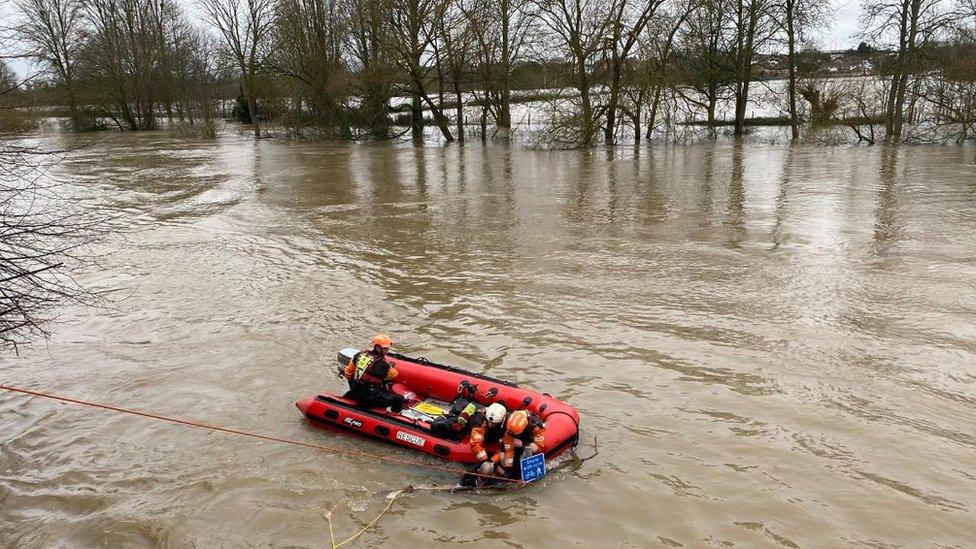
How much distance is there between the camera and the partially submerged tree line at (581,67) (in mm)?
27000

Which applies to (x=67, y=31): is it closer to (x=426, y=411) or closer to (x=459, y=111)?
(x=459, y=111)

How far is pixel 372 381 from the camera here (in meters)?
6.68

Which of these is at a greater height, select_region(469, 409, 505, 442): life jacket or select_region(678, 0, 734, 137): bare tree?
select_region(678, 0, 734, 137): bare tree

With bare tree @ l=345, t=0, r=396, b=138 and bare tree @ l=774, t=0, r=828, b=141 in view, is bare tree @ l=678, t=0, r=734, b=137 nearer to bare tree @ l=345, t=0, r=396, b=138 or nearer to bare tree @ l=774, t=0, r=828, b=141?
bare tree @ l=774, t=0, r=828, b=141

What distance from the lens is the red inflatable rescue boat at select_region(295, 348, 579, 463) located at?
5.89 m

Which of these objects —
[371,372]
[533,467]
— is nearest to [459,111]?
[371,372]

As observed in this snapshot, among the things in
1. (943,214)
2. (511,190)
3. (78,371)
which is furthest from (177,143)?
(943,214)

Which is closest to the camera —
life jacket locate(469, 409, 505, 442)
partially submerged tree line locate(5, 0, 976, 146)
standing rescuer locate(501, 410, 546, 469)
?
standing rescuer locate(501, 410, 546, 469)

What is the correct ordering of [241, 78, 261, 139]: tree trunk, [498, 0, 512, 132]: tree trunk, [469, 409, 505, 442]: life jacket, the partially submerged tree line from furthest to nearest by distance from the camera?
1. [241, 78, 261, 139]: tree trunk
2. [498, 0, 512, 132]: tree trunk
3. the partially submerged tree line
4. [469, 409, 505, 442]: life jacket

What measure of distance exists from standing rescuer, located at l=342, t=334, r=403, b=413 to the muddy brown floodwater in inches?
17.8

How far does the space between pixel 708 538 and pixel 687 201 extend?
1271cm

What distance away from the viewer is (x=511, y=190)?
63.2ft

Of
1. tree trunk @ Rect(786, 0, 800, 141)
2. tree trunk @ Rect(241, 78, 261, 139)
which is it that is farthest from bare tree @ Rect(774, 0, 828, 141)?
tree trunk @ Rect(241, 78, 261, 139)

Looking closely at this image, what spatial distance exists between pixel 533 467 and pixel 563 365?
239 cm
